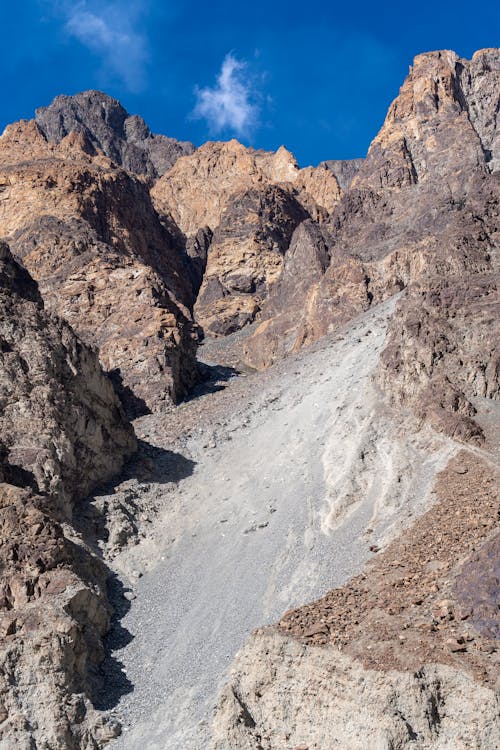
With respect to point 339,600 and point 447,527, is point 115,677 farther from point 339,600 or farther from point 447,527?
point 447,527

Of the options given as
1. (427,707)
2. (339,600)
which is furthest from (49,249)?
(427,707)

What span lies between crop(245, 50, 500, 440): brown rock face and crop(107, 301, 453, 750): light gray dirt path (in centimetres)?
276

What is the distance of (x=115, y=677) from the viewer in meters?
23.5

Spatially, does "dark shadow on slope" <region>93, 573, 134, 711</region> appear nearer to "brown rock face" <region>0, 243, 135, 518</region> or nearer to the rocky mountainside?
the rocky mountainside

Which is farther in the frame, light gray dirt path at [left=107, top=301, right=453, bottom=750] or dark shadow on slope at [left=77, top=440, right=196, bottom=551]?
dark shadow on slope at [left=77, top=440, right=196, bottom=551]

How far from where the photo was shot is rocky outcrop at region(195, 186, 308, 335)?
78.1 m

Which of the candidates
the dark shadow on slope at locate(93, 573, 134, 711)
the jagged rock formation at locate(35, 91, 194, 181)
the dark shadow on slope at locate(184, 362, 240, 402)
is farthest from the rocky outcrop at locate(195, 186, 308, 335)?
the dark shadow on slope at locate(93, 573, 134, 711)

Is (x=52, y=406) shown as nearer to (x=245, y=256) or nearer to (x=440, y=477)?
(x=440, y=477)

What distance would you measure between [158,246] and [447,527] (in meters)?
66.1

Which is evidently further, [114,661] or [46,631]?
[114,661]

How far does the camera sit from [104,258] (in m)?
62.0

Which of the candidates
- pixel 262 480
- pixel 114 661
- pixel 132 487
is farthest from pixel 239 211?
pixel 114 661

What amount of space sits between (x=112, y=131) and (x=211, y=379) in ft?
310

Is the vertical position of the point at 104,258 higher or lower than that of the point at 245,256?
higher
